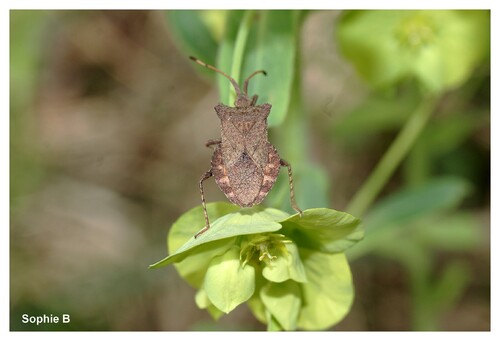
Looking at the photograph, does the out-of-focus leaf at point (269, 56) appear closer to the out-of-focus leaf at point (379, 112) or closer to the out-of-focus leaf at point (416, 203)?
the out-of-focus leaf at point (416, 203)

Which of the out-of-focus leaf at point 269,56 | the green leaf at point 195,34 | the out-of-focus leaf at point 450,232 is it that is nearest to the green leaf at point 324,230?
the out-of-focus leaf at point 269,56

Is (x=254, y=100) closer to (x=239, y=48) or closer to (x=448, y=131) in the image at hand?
(x=239, y=48)

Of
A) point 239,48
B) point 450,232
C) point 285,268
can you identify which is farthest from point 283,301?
point 450,232

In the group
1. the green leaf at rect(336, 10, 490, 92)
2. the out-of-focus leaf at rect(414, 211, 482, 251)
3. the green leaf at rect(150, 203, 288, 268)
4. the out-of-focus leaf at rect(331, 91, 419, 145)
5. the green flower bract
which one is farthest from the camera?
the out-of-focus leaf at rect(331, 91, 419, 145)

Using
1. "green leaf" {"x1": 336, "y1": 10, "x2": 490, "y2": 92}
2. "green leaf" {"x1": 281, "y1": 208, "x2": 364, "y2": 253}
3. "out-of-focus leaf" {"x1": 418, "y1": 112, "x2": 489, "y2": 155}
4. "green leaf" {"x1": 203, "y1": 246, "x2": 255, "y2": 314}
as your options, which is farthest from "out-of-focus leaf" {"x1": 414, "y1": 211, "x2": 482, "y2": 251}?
"green leaf" {"x1": 203, "y1": 246, "x2": 255, "y2": 314}

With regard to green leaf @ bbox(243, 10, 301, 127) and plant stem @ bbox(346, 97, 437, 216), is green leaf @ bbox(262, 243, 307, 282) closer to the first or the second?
green leaf @ bbox(243, 10, 301, 127)

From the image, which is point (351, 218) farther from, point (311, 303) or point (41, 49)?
point (41, 49)
